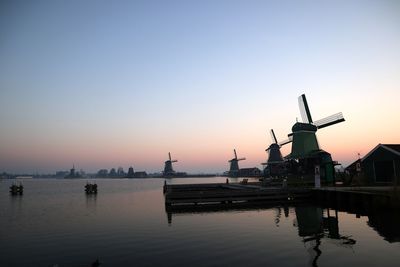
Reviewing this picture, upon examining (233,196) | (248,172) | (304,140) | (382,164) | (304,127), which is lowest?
(233,196)

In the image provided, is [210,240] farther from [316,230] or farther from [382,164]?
[382,164]

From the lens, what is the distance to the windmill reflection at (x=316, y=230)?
15.3 m

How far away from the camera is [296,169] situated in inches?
2360

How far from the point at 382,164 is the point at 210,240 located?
25.8 meters

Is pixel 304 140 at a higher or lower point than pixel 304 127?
lower

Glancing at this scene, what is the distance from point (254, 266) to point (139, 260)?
15.9 feet

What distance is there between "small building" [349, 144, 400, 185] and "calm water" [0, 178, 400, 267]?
11.3 metres

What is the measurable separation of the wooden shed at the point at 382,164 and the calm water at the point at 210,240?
37.0ft

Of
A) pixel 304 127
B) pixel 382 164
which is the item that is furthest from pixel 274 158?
pixel 382 164

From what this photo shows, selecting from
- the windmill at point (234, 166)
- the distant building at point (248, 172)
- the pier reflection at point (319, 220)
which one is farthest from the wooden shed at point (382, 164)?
the windmill at point (234, 166)

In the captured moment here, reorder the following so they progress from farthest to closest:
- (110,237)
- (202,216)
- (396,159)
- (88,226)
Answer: (396,159), (202,216), (88,226), (110,237)

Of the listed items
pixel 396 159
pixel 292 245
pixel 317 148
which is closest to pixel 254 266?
pixel 292 245

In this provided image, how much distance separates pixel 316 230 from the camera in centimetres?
1948

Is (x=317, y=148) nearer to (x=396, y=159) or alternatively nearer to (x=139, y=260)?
(x=396, y=159)
